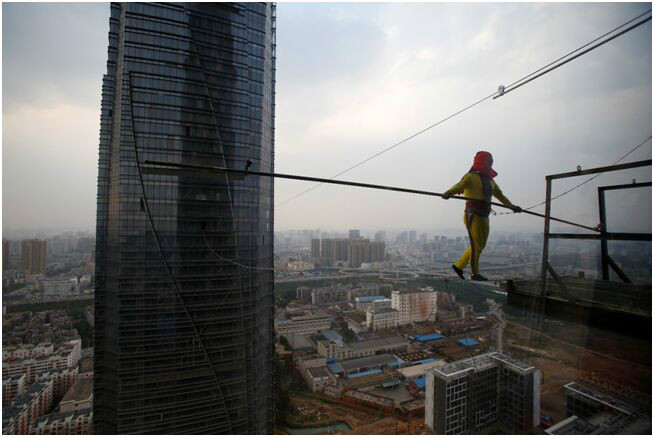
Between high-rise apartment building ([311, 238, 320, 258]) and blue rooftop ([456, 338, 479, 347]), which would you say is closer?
blue rooftop ([456, 338, 479, 347])

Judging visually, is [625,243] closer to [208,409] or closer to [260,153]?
[260,153]

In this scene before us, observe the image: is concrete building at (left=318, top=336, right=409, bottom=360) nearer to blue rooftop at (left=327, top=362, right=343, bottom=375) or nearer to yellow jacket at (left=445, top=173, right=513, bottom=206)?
blue rooftop at (left=327, top=362, right=343, bottom=375)

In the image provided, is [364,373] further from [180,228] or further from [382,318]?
[180,228]

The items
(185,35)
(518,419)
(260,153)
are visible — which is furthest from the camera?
(260,153)

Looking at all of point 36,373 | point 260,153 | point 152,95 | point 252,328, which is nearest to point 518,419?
point 252,328

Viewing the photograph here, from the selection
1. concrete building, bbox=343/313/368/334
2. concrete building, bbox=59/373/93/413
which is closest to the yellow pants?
concrete building, bbox=343/313/368/334

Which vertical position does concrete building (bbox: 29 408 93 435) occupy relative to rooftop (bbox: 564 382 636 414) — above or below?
below
